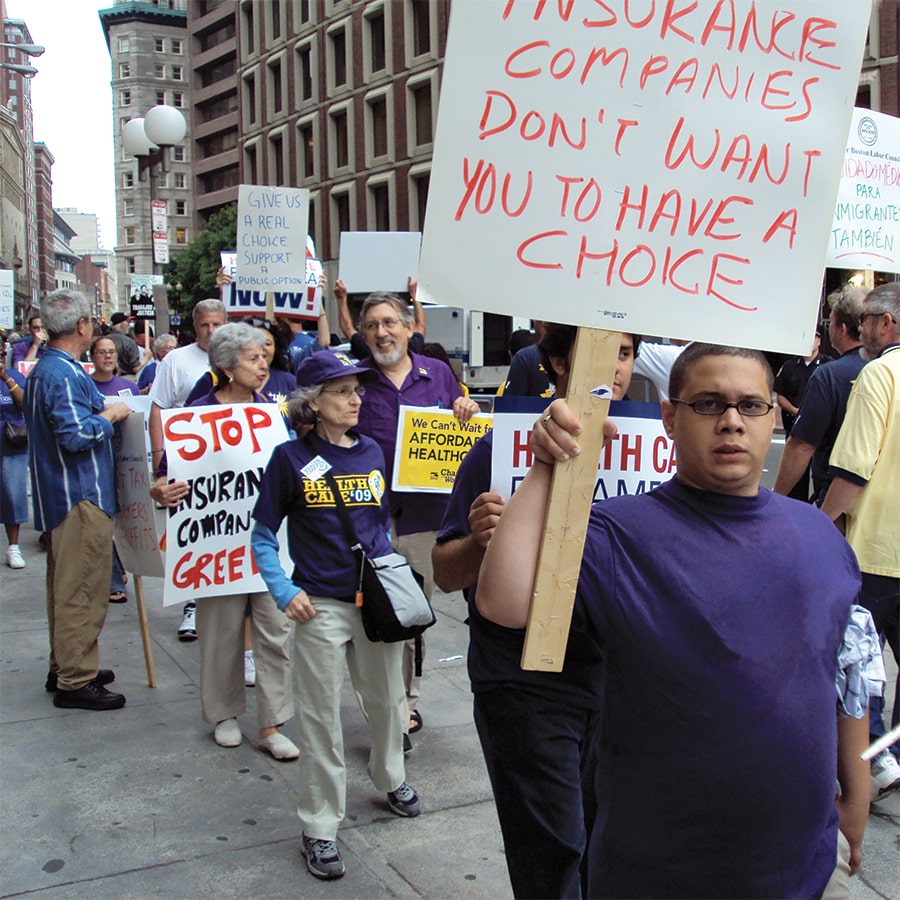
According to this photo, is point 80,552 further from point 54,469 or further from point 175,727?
point 175,727

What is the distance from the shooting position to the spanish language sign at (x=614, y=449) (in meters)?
2.72

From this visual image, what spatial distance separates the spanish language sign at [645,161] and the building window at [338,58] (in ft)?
140

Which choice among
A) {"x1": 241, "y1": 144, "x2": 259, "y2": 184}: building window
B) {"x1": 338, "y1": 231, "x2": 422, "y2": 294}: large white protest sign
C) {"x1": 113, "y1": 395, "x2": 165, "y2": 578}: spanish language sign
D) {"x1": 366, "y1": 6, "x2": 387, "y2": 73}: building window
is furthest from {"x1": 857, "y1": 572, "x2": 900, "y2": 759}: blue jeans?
{"x1": 241, "y1": 144, "x2": 259, "y2": 184}: building window

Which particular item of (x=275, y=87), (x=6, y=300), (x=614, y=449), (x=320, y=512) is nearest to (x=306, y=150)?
(x=275, y=87)

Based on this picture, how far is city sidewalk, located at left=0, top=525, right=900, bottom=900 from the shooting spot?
3.53m

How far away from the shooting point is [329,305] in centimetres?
4119

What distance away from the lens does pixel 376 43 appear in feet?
133

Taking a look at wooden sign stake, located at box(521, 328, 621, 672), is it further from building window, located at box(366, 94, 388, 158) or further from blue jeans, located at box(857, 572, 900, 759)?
building window, located at box(366, 94, 388, 158)

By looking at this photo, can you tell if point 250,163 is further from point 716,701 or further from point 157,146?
point 716,701

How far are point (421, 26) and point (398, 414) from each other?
1420 inches

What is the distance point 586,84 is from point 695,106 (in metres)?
0.22

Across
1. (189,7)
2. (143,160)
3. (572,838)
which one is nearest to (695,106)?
(572,838)

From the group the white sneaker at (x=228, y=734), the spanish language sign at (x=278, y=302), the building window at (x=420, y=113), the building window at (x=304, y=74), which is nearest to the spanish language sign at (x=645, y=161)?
the white sneaker at (x=228, y=734)

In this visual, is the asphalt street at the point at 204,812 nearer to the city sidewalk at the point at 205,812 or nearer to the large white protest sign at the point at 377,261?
the city sidewalk at the point at 205,812
